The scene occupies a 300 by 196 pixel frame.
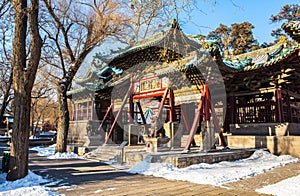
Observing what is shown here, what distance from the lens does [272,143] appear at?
37.6ft

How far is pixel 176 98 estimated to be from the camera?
564 inches

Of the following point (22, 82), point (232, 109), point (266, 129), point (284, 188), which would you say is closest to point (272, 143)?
point (266, 129)

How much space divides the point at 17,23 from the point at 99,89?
36.6ft

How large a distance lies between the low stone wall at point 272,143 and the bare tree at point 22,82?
34.3 feet

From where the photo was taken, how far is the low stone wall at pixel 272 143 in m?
10.9

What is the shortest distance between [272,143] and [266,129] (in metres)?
1.24

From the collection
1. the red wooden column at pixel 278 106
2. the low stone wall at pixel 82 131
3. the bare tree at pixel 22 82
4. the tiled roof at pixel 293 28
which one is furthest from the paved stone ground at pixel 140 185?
the low stone wall at pixel 82 131

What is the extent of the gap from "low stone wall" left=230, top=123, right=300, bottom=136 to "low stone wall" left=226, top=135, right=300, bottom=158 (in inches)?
28.7

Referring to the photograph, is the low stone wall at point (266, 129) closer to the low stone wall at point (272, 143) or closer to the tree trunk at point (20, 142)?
the low stone wall at point (272, 143)

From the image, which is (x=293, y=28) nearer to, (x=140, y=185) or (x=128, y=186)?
(x=140, y=185)

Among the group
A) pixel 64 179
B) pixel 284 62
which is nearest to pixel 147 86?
pixel 284 62

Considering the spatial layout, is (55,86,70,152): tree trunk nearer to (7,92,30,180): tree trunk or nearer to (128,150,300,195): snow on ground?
(128,150,300,195): snow on ground

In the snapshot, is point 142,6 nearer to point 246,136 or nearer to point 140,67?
point 140,67

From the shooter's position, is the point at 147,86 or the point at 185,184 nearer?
the point at 185,184
